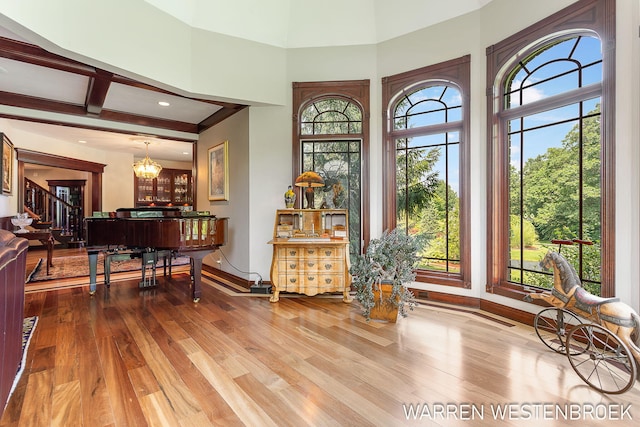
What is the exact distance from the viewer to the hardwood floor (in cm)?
171

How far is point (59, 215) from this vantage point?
8656mm

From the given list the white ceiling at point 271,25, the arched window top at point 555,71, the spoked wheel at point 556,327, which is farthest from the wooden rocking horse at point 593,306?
the white ceiling at point 271,25

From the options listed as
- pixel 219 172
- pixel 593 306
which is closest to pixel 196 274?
pixel 219 172

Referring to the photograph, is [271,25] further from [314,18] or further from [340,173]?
[340,173]

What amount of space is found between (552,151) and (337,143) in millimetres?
2381

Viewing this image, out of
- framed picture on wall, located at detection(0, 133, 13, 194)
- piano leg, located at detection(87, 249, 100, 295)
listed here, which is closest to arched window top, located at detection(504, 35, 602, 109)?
piano leg, located at detection(87, 249, 100, 295)

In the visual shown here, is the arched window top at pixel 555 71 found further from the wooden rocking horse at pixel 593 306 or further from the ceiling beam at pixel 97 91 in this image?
the ceiling beam at pixel 97 91

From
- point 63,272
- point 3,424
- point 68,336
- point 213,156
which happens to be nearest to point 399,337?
point 3,424

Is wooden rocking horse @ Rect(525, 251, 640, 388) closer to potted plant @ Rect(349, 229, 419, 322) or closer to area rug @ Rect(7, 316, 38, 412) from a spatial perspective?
potted plant @ Rect(349, 229, 419, 322)

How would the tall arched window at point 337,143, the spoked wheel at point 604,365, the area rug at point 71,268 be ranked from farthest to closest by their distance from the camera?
the area rug at point 71,268
the tall arched window at point 337,143
the spoked wheel at point 604,365

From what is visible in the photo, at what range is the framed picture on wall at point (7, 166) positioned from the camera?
211 inches

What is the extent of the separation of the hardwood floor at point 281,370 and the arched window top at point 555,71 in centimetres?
223

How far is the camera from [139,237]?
3650 mm

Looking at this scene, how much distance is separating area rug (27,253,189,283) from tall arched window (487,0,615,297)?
210 inches
